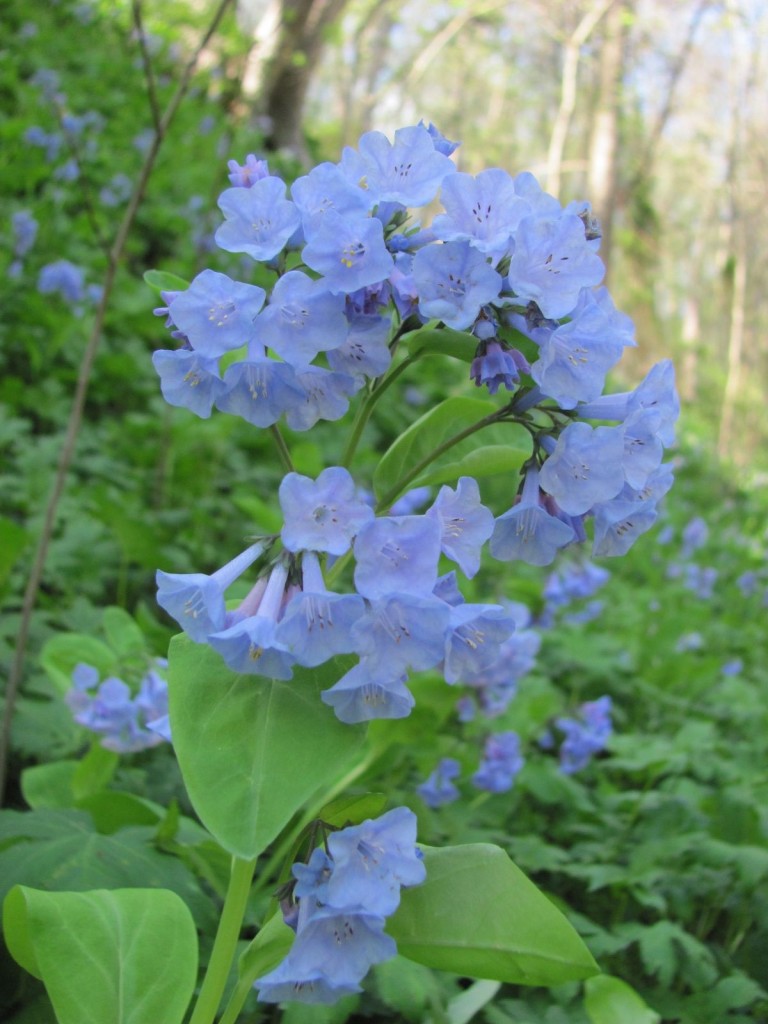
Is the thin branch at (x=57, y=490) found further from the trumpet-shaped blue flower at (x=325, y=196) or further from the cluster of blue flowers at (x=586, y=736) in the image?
the cluster of blue flowers at (x=586, y=736)

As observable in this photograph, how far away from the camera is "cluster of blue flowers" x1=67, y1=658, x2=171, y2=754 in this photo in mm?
1721

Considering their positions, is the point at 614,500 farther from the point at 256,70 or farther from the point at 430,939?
the point at 256,70

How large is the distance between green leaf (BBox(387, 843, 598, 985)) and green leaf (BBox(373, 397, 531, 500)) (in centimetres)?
45

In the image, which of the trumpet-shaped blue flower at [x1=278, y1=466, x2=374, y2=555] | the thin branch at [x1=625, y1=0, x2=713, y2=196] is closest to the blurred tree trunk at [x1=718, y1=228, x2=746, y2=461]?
the thin branch at [x1=625, y1=0, x2=713, y2=196]

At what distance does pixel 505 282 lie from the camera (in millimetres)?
996

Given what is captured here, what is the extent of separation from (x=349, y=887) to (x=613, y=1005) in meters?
0.76

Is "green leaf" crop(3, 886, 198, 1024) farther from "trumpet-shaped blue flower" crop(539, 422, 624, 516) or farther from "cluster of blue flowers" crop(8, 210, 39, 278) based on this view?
"cluster of blue flowers" crop(8, 210, 39, 278)

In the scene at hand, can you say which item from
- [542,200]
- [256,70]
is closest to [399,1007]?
[542,200]

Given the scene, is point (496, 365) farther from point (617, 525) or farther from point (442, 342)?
point (617, 525)

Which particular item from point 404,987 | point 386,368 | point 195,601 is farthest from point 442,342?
point 404,987

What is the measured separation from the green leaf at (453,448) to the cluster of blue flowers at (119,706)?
2.57 feet

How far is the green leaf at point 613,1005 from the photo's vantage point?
1.43 m

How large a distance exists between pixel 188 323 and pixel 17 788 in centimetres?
135

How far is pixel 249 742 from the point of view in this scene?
3.18 feet
